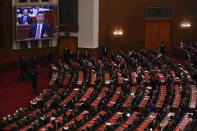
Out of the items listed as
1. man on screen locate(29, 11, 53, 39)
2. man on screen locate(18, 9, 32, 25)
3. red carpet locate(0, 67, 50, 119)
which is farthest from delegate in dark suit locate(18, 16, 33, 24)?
red carpet locate(0, 67, 50, 119)

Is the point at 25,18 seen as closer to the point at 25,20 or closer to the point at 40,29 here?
the point at 25,20

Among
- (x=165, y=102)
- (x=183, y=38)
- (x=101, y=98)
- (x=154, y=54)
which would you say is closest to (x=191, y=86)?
(x=165, y=102)

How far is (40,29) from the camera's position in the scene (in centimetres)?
2492

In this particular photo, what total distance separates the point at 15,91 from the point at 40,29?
6.10 meters

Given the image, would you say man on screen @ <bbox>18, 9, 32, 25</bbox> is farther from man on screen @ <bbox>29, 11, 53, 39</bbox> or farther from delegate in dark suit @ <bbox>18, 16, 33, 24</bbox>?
man on screen @ <bbox>29, 11, 53, 39</bbox>

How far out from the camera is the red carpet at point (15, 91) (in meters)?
17.8

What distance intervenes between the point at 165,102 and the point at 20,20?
1153 centimetres

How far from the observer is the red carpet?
17.8m

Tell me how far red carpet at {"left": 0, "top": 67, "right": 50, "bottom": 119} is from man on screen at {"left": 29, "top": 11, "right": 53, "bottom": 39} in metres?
2.51

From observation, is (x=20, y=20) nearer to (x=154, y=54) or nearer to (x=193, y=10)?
(x=154, y=54)

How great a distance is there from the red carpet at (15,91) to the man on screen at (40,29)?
2.51 m

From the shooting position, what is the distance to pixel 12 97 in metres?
19.1

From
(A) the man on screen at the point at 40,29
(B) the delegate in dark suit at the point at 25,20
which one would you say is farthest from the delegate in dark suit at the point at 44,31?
(B) the delegate in dark suit at the point at 25,20

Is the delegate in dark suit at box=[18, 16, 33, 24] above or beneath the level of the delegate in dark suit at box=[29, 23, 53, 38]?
above
